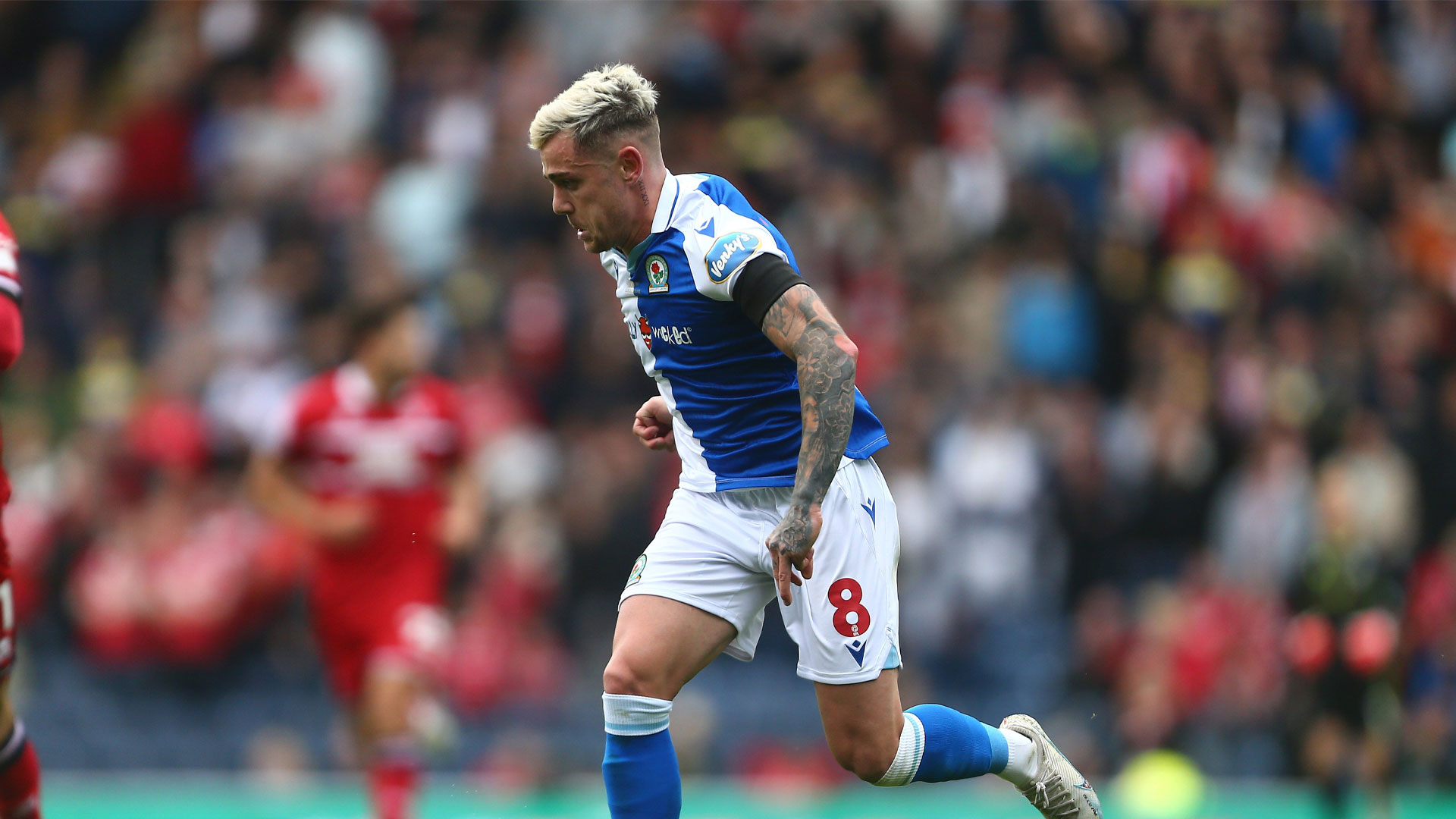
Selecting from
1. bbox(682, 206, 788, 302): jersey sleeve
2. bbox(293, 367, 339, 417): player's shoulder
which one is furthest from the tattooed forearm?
bbox(293, 367, 339, 417): player's shoulder

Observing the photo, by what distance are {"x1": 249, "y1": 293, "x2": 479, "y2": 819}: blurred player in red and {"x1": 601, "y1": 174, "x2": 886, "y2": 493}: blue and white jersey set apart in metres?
A: 3.20

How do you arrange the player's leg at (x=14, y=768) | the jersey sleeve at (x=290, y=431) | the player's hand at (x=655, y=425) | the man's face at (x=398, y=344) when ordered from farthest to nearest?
the jersey sleeve at (x=290, y=431) < the man's face at (x=398, y=344) < the player's hand at (x=655, y=425) < the player's leg at (x=14, y=768)

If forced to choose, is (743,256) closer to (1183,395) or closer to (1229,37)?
(1183,395)

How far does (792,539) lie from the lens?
481 cm

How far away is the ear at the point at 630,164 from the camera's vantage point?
522cm

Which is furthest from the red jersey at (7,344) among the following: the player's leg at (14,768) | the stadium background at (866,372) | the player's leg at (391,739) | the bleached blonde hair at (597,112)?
the stadium background at (866,372)

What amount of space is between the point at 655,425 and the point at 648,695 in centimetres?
102

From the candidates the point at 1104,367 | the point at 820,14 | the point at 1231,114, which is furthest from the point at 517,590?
the point at 1231,114

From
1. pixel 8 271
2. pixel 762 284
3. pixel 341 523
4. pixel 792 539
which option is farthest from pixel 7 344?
pixel 341 523

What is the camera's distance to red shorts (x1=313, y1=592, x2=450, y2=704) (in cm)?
835

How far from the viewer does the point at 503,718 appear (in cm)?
1215

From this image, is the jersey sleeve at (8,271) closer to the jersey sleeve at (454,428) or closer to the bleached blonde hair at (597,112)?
the bleached blonde hair at (597,112)

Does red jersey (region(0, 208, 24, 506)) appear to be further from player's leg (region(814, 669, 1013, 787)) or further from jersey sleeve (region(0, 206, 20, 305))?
player's leg (region(814, 669, 1013, 787))

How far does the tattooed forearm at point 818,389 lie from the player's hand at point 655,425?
934 mm
